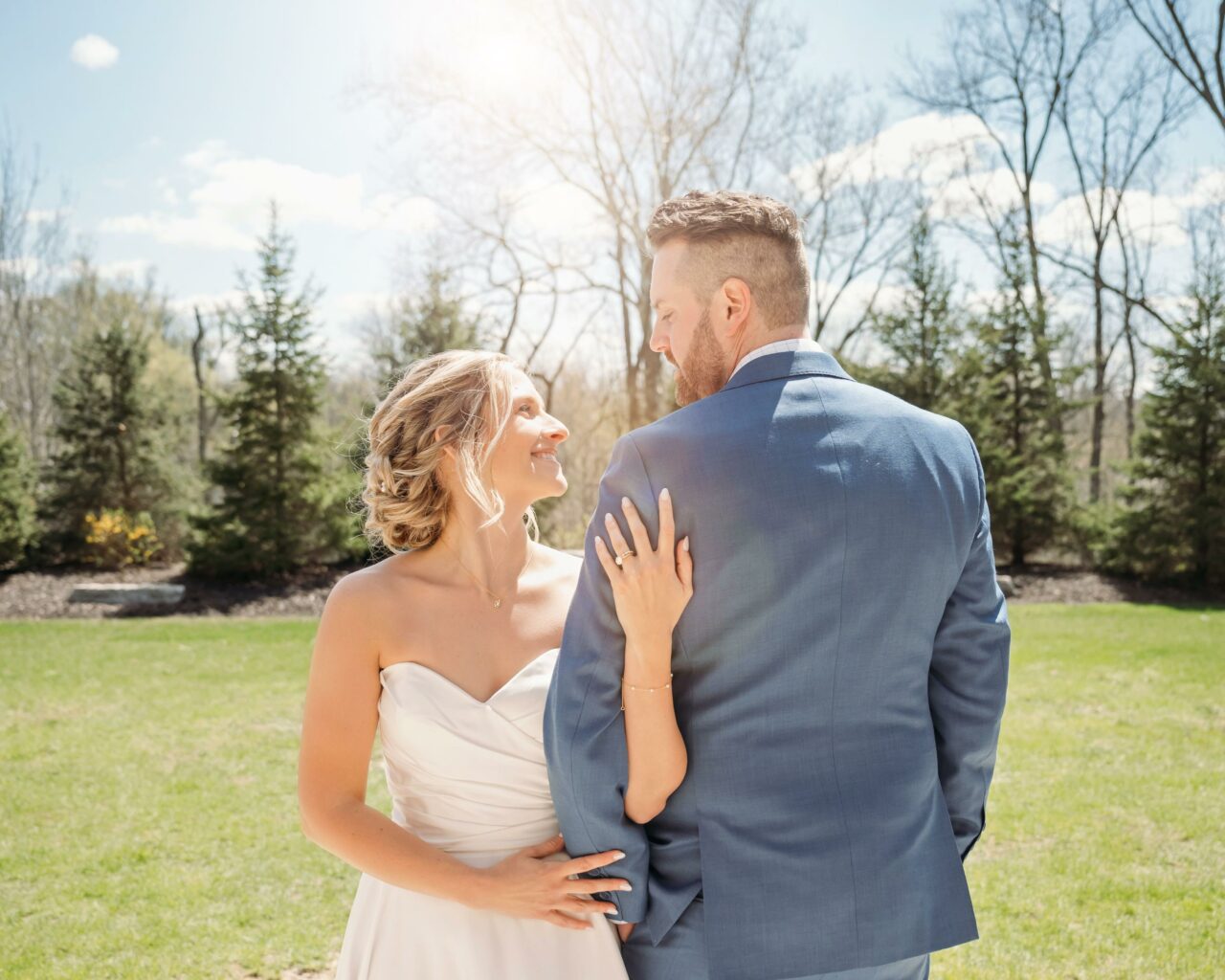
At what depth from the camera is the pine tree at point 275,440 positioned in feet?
53.5

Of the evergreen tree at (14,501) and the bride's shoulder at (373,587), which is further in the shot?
the evergreen tree at (14,501)

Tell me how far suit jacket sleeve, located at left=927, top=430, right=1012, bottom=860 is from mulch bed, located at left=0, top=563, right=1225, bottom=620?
12770mm

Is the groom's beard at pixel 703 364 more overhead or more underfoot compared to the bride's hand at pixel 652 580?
more overhead

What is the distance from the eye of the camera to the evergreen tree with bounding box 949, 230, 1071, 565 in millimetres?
16953

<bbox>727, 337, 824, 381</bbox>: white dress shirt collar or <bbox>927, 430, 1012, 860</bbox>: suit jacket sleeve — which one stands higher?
<bbox>727, 337, 824, 381</bbox>: white dress shirt collar

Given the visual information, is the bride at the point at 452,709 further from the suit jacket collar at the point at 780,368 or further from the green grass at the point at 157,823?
the green grass at the point at 157,823

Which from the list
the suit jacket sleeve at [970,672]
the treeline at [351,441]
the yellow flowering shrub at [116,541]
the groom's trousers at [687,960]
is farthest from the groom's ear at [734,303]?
the yellow flowering shrub at [116,541]

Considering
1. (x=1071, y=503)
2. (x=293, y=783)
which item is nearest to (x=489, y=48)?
(x=1071, y=503)

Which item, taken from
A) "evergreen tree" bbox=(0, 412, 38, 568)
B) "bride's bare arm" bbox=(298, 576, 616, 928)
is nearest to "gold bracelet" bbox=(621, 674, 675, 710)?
"bride's bare arm" bbox=(298, 576, 616, 928)

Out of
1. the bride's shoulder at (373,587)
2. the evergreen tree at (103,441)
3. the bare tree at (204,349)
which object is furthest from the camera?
the bare tree at (204,349)

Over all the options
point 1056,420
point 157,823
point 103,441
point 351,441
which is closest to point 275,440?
point 351,441

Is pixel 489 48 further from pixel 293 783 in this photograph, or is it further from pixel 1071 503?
pixel 293 783

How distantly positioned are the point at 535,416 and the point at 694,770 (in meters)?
1.17

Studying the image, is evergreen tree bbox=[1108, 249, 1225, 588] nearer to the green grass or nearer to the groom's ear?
the green grass
